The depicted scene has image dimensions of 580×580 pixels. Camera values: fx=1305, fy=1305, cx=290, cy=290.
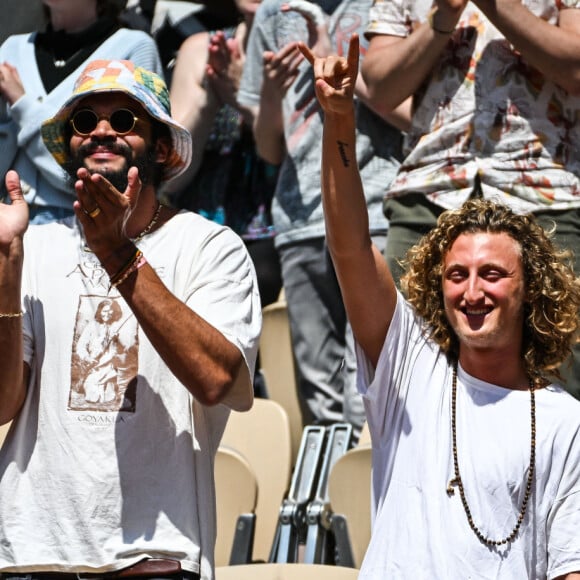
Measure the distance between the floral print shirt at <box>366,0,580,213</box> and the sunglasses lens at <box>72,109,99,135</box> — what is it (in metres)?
1.38

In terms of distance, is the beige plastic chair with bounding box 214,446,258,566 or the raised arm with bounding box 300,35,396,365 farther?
the beige plastic chair with bounding box 214,446,258,566

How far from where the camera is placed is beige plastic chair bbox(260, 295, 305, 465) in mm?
5227

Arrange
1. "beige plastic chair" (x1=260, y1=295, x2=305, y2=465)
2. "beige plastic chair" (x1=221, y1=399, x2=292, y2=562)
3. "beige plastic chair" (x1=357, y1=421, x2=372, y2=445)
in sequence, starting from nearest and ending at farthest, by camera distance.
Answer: "beige plastic chair" (x1=357, y1=421, x2=372, y2=445) < "beige plastic chair" (x1=221, y1=399, x2=292, y2=562) < "beige plastic chair" (x1=260, y1=295, x2=305, y2=465)

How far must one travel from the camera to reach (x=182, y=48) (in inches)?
226

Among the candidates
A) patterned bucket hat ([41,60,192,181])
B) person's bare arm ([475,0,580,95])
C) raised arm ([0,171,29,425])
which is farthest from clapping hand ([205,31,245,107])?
raised arm ([0,171,29,425])

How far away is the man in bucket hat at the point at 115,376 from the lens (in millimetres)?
2803

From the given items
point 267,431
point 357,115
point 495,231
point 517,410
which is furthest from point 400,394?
point 357,115

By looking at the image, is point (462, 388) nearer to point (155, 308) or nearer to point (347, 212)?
point (347, 212)

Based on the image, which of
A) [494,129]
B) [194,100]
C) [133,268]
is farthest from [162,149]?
[194,100]

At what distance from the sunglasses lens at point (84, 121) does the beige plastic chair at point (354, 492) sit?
157cm

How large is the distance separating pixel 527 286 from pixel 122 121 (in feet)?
3.69

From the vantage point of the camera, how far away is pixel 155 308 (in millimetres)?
2773

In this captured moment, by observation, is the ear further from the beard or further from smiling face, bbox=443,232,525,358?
smiling face, bbox=443,232,525,358

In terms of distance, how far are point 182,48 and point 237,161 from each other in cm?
56
